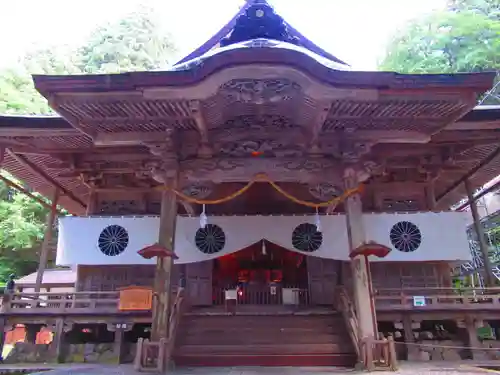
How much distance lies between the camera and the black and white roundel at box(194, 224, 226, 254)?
39.7ft

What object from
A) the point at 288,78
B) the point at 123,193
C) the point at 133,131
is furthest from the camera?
the point at 123,193

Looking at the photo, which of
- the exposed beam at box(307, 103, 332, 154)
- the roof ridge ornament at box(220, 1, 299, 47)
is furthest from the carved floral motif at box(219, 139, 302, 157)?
the roof ridge ornament at box(220, 1, 299, 47)

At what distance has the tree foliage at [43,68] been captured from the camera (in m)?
21.8

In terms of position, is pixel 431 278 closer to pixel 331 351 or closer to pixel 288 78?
pixel 331 351

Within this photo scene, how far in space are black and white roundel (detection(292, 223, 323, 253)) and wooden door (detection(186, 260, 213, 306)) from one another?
9.64 feet

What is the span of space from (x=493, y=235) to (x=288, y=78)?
61.5 feet

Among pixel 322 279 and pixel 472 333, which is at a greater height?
pixel 322 279

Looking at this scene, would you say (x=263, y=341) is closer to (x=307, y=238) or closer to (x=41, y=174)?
(x=307, y=238)

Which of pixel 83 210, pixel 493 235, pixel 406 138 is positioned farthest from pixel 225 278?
pixel 493 235

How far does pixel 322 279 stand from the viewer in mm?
12773

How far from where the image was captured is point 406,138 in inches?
352

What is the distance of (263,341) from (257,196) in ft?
18.5

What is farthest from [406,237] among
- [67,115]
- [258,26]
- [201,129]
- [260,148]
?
[67,115]

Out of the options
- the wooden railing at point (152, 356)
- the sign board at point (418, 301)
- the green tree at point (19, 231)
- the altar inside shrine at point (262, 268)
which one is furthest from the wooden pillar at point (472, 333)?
the green tree at point (19, 231)
